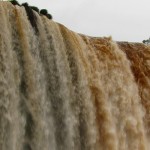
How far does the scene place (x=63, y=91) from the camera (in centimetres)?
930

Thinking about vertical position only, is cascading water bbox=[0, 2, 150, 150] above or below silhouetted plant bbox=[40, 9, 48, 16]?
below

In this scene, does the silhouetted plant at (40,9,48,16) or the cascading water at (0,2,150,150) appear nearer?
the cascading water at (0,2,150,150)

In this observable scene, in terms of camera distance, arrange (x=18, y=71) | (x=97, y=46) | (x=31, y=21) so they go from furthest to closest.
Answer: (x=97, y=46)
(x=31, y=21)
(x=18, y=71)

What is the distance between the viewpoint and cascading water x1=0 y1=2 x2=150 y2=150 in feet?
28.2

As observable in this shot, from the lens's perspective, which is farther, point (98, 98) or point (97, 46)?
point (97, 46)

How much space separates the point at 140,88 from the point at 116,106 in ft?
3.44

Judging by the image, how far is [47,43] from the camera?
938 centimetres

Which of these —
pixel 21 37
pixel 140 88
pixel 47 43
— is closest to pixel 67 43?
A: pixel 47 43

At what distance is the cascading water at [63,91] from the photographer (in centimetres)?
860

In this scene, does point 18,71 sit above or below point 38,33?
below

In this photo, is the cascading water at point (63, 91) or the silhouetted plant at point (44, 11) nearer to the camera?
the cascading water at point (63, 91)

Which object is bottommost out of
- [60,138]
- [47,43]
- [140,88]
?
[60,138]

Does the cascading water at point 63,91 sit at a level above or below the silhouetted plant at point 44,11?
below

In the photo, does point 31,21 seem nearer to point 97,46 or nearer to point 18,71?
point 18,71
